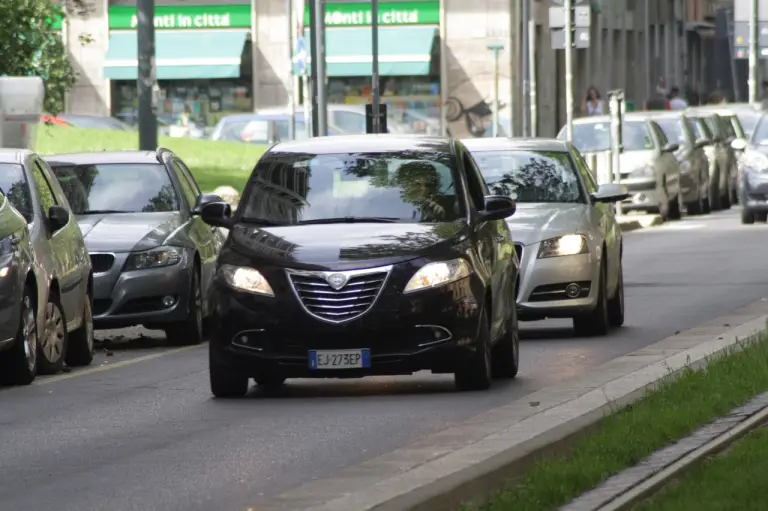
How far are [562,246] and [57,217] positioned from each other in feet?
13.1

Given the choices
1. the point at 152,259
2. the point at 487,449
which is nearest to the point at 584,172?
the point at 152,259

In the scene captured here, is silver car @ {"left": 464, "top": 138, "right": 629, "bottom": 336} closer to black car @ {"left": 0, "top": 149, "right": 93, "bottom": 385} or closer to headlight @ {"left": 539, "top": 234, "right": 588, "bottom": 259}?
headlight @ {"left": 539, "top": 234, "right": 588, "bottom": 259}

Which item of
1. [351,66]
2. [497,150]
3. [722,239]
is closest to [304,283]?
[497,150]

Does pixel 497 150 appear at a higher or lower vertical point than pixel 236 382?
higher

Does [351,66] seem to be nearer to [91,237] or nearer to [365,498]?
[91,237]

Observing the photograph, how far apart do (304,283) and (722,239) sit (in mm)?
19750

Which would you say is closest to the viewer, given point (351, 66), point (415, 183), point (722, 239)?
point (415, 183)

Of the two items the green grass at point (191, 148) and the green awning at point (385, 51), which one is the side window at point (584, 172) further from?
the green awning at point (385, 51)

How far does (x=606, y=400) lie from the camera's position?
11352 millimetres

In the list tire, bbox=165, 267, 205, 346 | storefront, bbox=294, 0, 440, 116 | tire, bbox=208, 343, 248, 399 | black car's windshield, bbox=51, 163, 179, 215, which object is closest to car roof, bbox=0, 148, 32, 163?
tire, bbox=165, 267, 205, 346

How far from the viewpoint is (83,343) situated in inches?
650

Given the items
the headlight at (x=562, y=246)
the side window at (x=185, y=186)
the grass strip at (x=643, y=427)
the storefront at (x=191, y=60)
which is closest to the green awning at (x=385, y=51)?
the storefront at (x=191, y=60)

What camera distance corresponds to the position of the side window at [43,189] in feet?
52.2

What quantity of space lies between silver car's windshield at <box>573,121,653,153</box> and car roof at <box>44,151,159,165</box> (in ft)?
61.2
